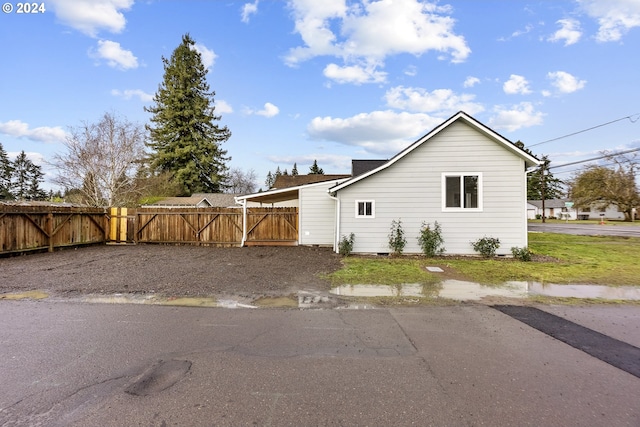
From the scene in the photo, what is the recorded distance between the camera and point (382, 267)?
9242mm

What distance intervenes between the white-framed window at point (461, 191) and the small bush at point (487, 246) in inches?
47.9

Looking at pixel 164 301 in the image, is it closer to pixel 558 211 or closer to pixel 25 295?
pixel 25 295

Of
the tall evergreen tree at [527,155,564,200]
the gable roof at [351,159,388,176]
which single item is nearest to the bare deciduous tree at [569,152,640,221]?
the tall evergreen tree at [527,155,564,200]

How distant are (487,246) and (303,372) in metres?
10.2

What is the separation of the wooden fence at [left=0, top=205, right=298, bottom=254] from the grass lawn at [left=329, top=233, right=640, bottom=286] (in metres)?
5.40

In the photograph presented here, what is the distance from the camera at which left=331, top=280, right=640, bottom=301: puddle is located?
612 centimetres

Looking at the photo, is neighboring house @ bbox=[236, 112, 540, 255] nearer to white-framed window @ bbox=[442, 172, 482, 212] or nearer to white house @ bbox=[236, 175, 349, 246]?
white-framed window @ bbox=[442, 172, 482, 212]

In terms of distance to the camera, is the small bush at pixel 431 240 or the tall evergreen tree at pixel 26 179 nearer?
the small bush at pixel 431 240

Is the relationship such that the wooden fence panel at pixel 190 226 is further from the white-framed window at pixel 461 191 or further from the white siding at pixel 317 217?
Result: the white-framed window at pixel 461 191

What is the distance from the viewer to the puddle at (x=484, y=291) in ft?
20.1

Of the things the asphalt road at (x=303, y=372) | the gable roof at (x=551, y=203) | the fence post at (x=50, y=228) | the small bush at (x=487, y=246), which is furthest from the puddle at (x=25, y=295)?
the gable roof at (x=551, y=203)

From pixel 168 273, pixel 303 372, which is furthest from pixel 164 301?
pixel 303 372

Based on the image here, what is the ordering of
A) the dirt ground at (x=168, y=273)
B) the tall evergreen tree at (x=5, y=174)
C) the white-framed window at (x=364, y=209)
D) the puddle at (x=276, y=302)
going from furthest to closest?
1. the tall evergreen tree at (x=5, y=174)
2. the white-framed window at (x=364, y=209)
3. the dirt ground at (x=168, y=273)
4. the puddle at (x=276, y=302)

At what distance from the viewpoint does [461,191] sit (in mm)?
11438
